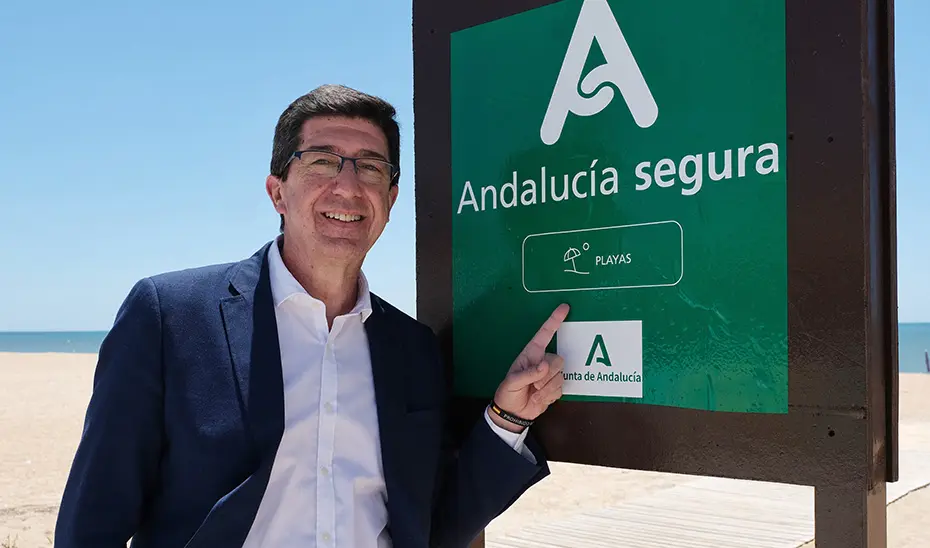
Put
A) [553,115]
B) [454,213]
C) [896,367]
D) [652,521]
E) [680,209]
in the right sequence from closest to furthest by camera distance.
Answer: [896,367], [680,209], [553,115], [454,213], [652,521]

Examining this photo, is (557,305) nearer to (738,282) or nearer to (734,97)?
(738,282)

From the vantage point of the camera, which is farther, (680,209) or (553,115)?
(553,115)

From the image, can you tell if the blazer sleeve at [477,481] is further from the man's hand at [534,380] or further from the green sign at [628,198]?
the green sign at [628,198]

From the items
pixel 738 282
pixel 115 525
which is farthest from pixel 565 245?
pixel 115 525

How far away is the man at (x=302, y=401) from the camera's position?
204cm

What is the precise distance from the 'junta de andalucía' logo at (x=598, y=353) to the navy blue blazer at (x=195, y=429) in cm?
35

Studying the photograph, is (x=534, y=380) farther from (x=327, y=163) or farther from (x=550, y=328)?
(x=327, y=163)

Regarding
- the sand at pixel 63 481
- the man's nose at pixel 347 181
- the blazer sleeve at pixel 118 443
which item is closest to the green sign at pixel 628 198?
the man's nose at pixel 347 181

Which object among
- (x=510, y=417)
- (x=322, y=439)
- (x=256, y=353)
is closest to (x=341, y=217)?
(x=256, y=353)

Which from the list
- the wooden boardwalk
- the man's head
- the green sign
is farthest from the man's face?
the wooden boardwalk

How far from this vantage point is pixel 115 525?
6.62 feet

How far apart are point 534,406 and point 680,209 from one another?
2.28 feet

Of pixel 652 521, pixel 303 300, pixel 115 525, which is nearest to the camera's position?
pixel 115 525

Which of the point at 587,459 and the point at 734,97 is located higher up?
the point at 734,97
